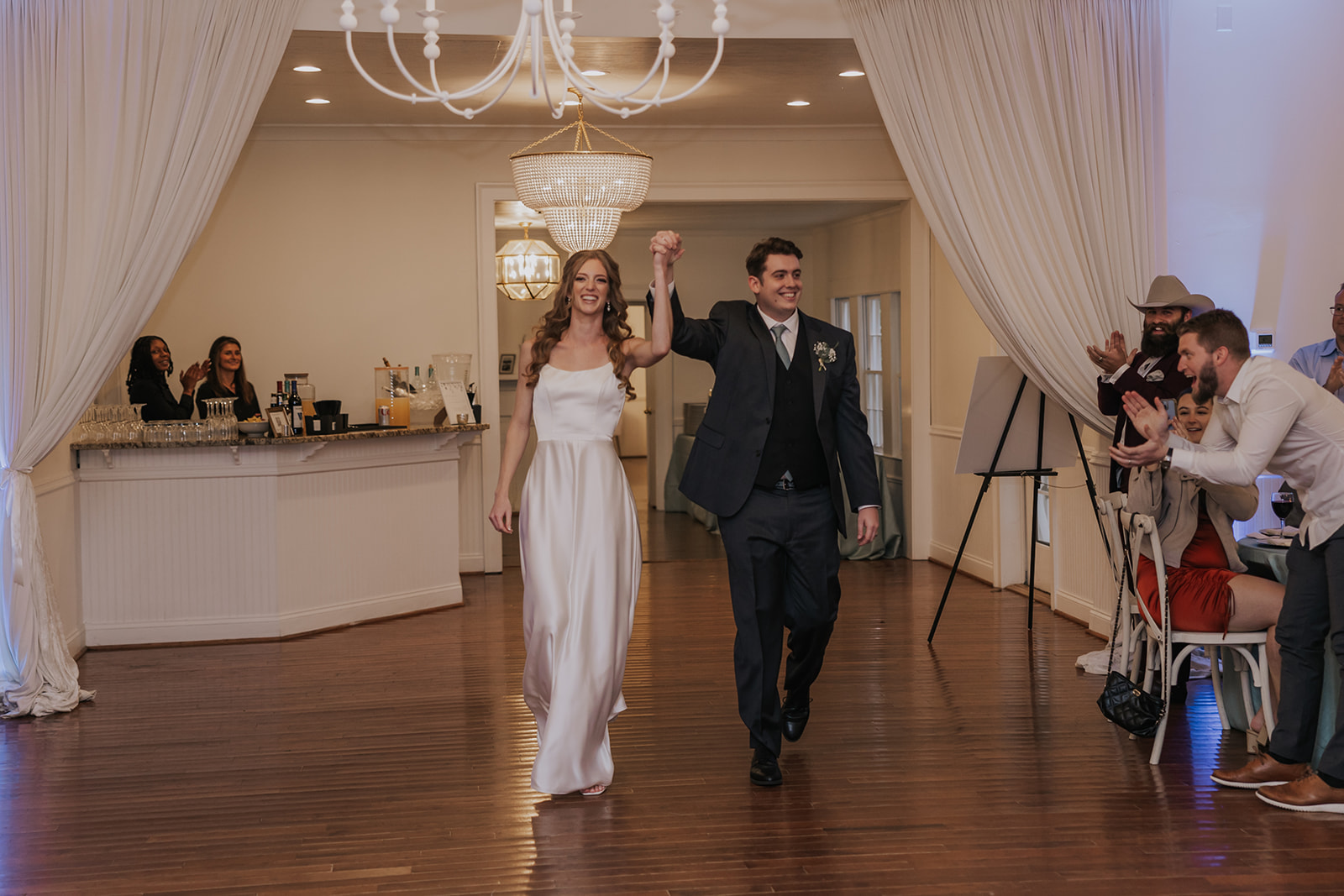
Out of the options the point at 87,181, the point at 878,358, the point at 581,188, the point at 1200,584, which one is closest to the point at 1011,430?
the point at 1200,584

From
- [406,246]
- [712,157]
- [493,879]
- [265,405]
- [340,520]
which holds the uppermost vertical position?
[712,157]

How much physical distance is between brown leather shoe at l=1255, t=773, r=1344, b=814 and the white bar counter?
15.7ft

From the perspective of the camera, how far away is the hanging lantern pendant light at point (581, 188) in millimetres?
6375

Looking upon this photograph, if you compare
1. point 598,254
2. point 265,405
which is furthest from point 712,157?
point 598,254

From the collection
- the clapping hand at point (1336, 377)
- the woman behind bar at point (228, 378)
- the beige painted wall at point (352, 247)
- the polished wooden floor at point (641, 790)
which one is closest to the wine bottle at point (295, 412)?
the woman behind bar at point (228, 378)

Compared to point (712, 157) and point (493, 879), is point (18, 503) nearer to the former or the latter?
point (493, 879)

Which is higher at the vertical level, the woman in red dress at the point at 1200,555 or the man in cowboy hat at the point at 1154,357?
the man in cowboy hat at the point at 1154,357

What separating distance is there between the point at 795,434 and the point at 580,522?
77 cm

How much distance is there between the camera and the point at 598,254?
3.99m

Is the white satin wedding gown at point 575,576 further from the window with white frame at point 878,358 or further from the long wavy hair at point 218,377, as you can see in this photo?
the window with white frame at point 878,358

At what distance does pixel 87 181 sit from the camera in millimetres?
4879

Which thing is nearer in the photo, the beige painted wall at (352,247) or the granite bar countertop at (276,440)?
the granite bar countertop at (276,440)

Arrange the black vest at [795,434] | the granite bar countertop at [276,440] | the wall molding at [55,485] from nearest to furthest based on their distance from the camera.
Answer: the black vest at [795,434] < the wall molding at [55,485] < the granite bar countertop at [276,440]

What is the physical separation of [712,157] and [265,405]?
11.8ft
